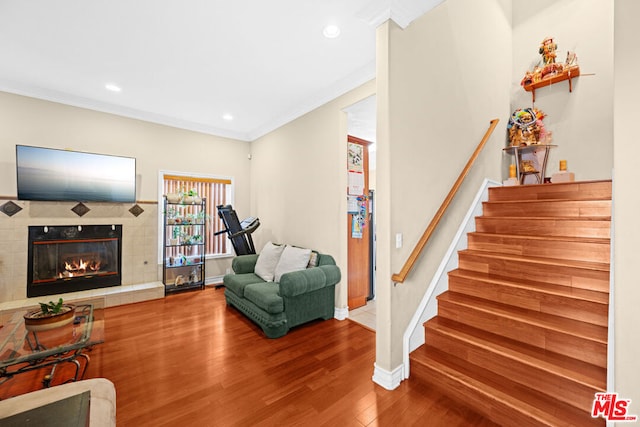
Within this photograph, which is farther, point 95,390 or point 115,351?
point 115,351

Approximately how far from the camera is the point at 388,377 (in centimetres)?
201

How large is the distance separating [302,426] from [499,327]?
5.50 feet

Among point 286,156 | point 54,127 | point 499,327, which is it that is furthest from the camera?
point 286,156

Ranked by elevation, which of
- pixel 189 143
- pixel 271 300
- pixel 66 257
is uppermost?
pixel 189 143

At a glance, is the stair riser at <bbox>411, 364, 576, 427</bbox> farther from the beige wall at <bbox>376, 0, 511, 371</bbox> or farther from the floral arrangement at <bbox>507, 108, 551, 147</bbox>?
the floral arrangement at <bbox>507, 108, 551, 147</bbox>

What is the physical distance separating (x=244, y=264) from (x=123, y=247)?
2010 millimetres

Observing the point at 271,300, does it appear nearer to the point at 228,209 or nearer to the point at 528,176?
the point at 228,209

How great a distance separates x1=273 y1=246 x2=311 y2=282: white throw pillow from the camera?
11.0 ft

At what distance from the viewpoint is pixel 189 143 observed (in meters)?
4.73

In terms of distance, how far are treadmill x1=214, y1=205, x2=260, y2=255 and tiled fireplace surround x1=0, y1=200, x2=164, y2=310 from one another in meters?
1.30

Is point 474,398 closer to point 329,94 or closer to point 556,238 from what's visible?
point 556,238

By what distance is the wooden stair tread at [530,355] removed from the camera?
5.19ft

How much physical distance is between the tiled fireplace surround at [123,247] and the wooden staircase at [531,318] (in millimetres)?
4158

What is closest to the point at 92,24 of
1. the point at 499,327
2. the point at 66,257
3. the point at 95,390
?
the point at 95,390
